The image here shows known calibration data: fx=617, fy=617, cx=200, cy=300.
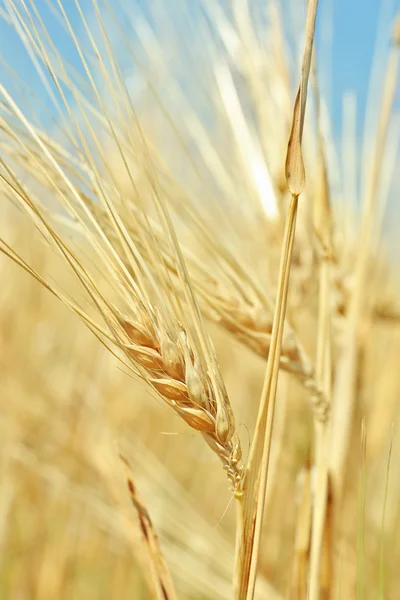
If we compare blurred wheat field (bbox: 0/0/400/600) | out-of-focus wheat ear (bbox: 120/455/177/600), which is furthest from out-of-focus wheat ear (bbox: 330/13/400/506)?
out-of-focus wheat ear (bbox: 120/455/177/600)

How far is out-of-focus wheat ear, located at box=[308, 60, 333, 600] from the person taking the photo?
441mm

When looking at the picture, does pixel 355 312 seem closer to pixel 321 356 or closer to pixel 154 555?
pixel 321 356

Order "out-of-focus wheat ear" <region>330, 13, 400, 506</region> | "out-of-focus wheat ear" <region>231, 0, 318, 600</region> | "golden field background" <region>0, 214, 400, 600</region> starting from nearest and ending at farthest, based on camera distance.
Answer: "out-of-focus wheat ear" <region>231, 0, 318, 600</region>
"out-of-focus wheat ear" <region>330, 13, 400, 506</region>
"golden field background" <region>0, 214, 400, 600</region>

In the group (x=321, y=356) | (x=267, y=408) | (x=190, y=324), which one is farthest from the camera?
(x=190, y=324)

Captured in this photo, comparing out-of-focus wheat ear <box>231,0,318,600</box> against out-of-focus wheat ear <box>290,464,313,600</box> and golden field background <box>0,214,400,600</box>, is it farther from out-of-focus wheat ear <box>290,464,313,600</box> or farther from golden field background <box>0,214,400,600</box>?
golden field background <box>0,214,400,600</box>

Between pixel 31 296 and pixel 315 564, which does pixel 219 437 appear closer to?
pixel 315 564

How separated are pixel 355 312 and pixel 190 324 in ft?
1.28

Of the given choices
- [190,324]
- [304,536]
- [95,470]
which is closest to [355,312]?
[304,536]

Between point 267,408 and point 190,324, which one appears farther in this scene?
point 190,324

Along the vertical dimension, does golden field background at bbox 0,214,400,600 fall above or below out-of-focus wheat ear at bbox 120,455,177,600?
above

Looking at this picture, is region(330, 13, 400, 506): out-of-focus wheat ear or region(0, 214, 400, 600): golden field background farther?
region(0, 214, 400, 600): golden field background

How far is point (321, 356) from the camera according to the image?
18.5 inches

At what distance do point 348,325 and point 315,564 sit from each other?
0.65ft

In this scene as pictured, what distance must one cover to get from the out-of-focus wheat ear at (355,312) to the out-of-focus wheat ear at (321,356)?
0.11 ft
